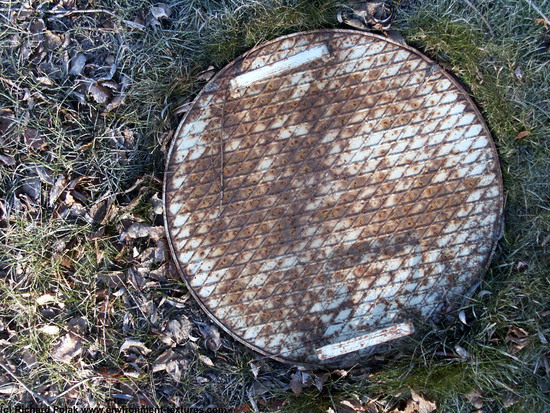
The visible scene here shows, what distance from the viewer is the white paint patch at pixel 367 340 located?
1719 millimetres

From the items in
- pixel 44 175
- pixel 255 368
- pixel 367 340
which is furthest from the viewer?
pixel 44 175

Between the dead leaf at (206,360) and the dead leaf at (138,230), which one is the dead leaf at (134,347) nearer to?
the dead leaf at (206,360)

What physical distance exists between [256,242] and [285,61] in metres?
0.77

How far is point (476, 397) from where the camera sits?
1753mm

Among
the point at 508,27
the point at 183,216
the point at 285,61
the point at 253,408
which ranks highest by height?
the point at 285,61

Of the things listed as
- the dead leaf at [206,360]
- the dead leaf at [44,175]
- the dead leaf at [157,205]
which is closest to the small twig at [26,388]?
the dead leaf at [206,360]

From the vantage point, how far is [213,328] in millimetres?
1851

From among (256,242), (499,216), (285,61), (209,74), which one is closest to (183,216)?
(256,242)

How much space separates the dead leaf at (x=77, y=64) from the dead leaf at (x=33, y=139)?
33cm

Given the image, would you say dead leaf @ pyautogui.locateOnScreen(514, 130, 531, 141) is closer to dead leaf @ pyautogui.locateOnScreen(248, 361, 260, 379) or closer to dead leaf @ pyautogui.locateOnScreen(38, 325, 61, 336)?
dead leaf @ pyautogui.locateOnScreen(248, 361, 260, 379)

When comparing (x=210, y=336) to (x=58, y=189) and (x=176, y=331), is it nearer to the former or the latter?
(x=176, y=331)

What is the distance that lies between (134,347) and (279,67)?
138cm

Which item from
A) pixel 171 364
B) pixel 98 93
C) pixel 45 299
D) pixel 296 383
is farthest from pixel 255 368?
pixel 98 93

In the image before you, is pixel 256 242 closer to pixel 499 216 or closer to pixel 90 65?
pixel 499 216
